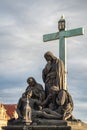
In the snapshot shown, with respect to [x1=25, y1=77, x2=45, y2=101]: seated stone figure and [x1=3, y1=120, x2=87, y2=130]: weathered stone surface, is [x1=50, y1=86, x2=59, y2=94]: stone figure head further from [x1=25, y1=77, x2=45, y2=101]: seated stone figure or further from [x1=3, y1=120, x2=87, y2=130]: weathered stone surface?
[x1=3, y1=120, x2=87, y2=130]: weathered stone surface

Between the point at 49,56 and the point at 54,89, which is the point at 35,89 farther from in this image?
the point at 49,56

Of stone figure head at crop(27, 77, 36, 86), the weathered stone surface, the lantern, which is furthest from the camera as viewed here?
A: the lantern

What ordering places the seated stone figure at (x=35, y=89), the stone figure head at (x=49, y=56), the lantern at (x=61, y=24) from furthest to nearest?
the lantern at (x=61, y=24)
the stone figure head at (x=49, y=56)
the seated stone figure at (x=35, y=89)

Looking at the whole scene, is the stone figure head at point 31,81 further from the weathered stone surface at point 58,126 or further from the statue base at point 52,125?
the weathered stone surface at point 58,126

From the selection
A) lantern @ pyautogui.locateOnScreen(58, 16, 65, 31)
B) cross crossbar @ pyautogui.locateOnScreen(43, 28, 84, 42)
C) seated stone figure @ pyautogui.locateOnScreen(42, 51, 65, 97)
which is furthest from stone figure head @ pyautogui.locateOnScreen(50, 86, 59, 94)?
lantern @ pyautogui.locateOnScreen(58, 16, 65, 31)

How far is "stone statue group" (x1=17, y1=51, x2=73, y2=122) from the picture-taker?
57.1 ft

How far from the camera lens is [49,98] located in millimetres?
18250

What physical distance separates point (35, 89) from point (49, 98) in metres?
0.73

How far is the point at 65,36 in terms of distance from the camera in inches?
829

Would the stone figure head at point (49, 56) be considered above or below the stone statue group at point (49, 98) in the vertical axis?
above

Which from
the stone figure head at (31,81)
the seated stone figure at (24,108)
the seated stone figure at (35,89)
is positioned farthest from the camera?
the stone figure head at (31,81)

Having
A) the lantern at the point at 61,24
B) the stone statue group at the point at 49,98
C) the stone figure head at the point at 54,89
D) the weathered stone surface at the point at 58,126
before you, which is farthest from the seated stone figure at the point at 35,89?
the lantern at the point at 61,24

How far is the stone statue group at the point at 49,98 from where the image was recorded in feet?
57.1

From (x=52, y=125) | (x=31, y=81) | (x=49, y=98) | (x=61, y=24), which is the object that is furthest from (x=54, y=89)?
(x=61, y=24)
